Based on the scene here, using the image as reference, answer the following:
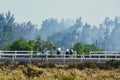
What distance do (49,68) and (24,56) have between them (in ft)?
29.7

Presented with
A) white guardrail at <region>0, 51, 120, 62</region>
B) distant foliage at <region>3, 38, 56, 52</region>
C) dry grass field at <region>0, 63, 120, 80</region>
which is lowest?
dry grass field at <region>0, 63, 120, 80</region>

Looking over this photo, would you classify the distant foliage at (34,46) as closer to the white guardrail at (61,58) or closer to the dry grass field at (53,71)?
the white guardrail at (61,58)

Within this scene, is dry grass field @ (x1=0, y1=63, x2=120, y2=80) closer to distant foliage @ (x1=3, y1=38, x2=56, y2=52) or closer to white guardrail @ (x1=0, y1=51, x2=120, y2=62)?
white guardrail @ (x1=0, y1=51, x2=120, y2=62)

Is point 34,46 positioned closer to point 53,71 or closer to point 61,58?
point 61,58

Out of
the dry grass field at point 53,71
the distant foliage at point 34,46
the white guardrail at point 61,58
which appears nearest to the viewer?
the dry grass field at point 53,71

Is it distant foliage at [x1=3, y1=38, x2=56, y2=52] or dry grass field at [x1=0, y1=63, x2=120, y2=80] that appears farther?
distant foliage at [x1=3, y1=38, x2=56, y2=52]

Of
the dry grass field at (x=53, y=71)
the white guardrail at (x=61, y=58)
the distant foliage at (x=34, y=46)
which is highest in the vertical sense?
the distant foliage at (x=34, y=46)

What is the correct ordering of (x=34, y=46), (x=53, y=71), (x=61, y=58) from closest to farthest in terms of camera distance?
1. (x=53, y=71)
2. (x=61, y=58)
3. (x=34, y=46)

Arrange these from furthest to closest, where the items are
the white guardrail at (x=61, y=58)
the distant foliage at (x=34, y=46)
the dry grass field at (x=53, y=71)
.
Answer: the distant foliage at (x=34, y=46) < the white guardrail at (x=61, y=58) < the dry grass field at (x=53, y=71)

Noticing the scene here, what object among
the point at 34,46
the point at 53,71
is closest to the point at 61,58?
the point at 53,71

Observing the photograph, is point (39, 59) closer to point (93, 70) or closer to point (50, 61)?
point (50, 61)

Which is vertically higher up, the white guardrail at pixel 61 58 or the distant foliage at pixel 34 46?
the distant foliage at pixel 34 46

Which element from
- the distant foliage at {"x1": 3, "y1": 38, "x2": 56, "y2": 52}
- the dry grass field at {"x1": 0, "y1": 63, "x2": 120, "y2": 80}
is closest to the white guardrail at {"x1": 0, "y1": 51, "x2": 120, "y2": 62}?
the dry grass field at {"x1": 0, "y1": 63, "x2": 120, "y2": 80}

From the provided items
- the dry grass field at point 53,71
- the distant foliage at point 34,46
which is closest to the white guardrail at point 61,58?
the dry grass field at point 53,71
